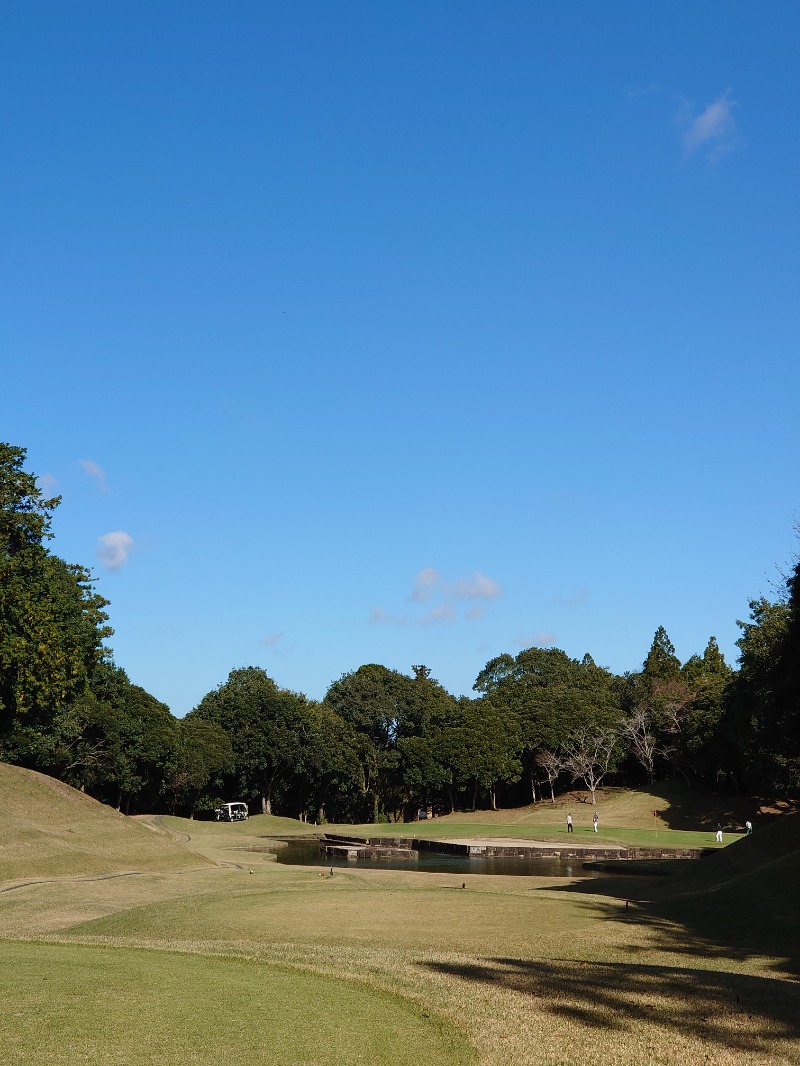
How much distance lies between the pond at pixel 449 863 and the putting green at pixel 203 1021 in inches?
1190

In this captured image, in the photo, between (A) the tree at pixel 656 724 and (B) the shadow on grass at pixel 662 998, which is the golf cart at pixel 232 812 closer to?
(A) the tree at pixel 656 724

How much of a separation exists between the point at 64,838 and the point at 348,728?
58.6 m

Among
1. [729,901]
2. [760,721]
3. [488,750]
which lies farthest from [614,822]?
[729,901]

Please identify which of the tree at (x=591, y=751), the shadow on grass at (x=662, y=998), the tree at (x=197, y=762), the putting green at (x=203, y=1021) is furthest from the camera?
the tree at (x=591, y=751)

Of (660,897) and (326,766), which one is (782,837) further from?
(326,766)

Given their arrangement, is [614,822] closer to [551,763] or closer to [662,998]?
[551,763]

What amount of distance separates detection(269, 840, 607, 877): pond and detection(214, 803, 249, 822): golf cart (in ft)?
90.8

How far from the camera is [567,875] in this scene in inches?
1654

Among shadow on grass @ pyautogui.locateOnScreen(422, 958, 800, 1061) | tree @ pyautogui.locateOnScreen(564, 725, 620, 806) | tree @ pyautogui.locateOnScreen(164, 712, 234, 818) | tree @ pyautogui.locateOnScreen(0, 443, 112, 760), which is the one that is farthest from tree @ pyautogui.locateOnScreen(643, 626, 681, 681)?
shadow on grass @ pyautogui.locateOnScreen(422, 958, 800, 1061)

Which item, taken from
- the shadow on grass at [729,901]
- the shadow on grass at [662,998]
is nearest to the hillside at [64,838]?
the shadow on grass at [729,901]

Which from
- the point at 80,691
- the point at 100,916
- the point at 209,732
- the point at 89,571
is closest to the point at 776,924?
the point at 100,916

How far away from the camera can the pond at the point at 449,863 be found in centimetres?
4453

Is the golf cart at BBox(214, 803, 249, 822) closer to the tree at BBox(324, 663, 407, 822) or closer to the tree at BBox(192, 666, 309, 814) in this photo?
the tree at BBox(192, 666, 309, 814)

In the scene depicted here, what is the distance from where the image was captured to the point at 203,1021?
10766 mm
